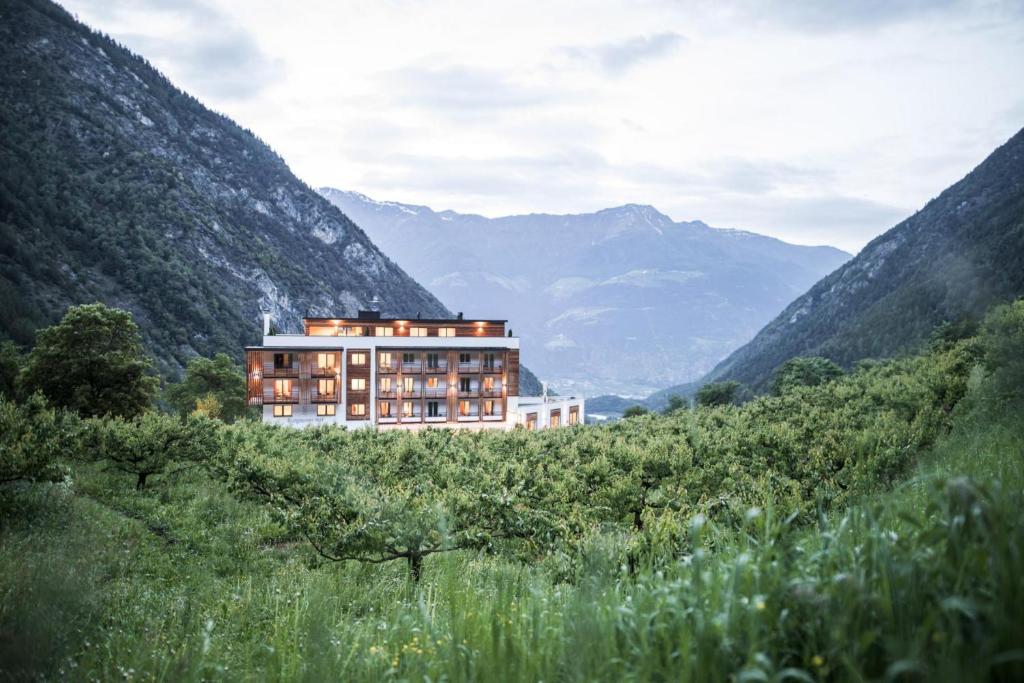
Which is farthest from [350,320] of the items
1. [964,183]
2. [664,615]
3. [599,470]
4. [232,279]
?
[964,183]

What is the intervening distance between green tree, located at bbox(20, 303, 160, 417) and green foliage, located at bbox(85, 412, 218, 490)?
65.8 feet

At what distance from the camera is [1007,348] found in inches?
616

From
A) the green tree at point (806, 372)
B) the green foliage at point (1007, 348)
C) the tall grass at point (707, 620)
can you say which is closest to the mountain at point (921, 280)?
the green tree at point (806, 372)

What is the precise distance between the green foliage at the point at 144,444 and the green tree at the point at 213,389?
145ft

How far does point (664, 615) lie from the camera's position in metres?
3.03

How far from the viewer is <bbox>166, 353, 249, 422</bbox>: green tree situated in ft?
215

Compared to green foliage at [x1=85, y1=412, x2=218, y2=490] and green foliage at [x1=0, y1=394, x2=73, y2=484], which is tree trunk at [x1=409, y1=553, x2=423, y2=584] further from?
green foliage at [x1=85, y1=412, x2=218, y2=490]

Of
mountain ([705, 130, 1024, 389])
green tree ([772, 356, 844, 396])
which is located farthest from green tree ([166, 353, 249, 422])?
mountain ([705, 130, 1024, 389])

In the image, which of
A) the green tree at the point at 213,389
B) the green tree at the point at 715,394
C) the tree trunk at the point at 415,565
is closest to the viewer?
the tree trunk at the point at 415,565

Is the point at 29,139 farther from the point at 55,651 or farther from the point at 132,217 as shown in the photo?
the point at 55,651

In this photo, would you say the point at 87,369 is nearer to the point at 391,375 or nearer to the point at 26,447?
the point at 391,375

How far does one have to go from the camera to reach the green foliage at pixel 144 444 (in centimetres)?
2114

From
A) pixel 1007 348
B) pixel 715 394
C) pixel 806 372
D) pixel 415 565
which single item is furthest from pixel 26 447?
pixel 715 394

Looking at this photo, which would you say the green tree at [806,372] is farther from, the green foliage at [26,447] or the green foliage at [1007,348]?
the green foliage at [26,447]
